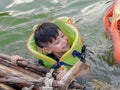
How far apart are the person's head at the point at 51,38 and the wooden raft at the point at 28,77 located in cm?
32

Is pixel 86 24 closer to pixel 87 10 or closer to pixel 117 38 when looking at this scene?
pixel 87 10

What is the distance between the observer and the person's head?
3520 millimetres

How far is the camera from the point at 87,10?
19.9 ft

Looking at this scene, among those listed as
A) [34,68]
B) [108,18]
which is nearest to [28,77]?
[34,68]

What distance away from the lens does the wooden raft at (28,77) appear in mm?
2867

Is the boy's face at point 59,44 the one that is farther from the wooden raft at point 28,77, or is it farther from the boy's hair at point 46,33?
the wooden raft at point 28,77

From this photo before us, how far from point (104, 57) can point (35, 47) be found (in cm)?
102

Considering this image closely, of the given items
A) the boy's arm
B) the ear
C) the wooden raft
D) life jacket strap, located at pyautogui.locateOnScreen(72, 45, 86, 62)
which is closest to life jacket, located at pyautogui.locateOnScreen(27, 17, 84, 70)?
life jacket strap, located at pyautogui.locateOnScreen(72, 45, 86, 62)

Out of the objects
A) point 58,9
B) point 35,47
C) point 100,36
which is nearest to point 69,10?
point 58,9

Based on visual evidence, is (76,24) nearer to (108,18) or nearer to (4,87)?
(108,18)

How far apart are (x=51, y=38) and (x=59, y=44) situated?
0.42 feet

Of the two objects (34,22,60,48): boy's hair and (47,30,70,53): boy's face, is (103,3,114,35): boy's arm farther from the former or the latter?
(34,22,60,48): boy's hair

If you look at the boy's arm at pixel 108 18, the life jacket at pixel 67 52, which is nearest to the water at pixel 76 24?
the boy's arm at pixel 108 18

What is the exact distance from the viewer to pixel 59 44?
360 cm
